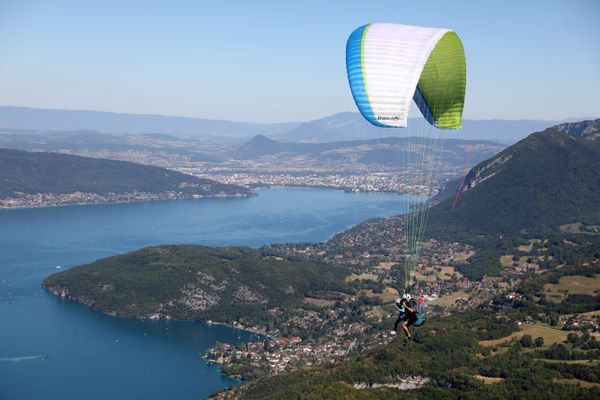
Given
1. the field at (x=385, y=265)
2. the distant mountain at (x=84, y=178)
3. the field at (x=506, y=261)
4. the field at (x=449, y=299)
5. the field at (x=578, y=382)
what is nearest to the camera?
the field at (x=578, y=382)

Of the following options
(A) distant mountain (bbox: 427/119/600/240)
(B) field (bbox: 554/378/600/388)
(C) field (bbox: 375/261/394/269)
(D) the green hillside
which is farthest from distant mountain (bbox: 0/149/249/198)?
(B) field (bbox: 554/378/600/388)

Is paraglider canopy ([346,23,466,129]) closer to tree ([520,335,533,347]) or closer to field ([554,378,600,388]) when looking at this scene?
field ([554,378,600,388])

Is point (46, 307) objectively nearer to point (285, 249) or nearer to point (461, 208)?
point (285, 249)

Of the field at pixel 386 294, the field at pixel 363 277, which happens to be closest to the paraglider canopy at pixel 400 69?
the field at pixel 386 294

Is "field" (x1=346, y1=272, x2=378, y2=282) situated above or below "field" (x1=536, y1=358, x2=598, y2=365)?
below

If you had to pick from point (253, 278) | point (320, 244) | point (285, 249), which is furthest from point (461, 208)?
point (253, 278)

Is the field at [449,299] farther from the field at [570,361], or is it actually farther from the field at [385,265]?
the field at [570,361]
